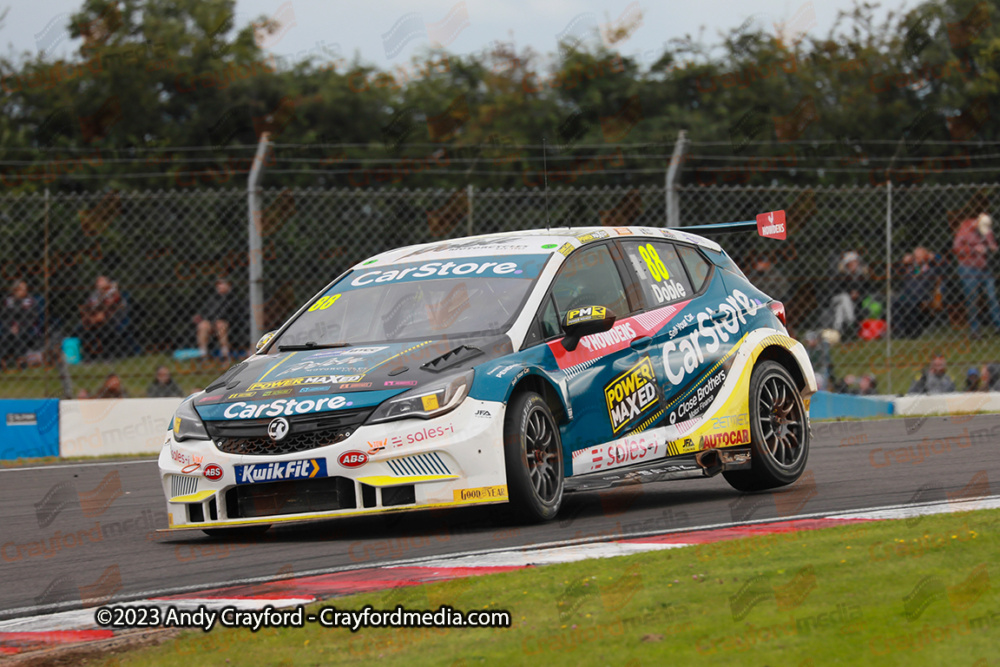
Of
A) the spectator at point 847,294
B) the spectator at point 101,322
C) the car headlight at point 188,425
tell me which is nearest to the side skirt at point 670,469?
the car headlight at point 188,425

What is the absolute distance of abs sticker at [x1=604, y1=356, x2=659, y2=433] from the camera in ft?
23.9

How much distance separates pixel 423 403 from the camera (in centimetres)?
645

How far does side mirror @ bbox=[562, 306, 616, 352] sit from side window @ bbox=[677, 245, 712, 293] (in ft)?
3.99

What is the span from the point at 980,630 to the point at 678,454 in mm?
4029

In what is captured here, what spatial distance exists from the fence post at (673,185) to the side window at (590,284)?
17.6 ft

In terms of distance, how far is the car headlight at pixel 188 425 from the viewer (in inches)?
267

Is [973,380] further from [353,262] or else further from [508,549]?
[508,549]

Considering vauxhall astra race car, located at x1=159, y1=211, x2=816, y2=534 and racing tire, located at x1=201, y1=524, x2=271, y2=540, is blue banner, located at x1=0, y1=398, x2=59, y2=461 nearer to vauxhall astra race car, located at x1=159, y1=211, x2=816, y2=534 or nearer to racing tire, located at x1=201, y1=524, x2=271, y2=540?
vauxhall astra race car, located at x1=159, y1=211, x2=816, y2=534

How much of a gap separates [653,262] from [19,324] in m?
7.00

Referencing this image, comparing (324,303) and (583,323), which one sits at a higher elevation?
(324,303)

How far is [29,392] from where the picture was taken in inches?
505

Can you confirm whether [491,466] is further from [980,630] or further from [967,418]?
[967,418]

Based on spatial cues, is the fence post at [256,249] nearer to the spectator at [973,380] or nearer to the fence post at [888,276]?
the fence post at [888,276]

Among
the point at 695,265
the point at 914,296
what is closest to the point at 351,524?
the point at 695,265
